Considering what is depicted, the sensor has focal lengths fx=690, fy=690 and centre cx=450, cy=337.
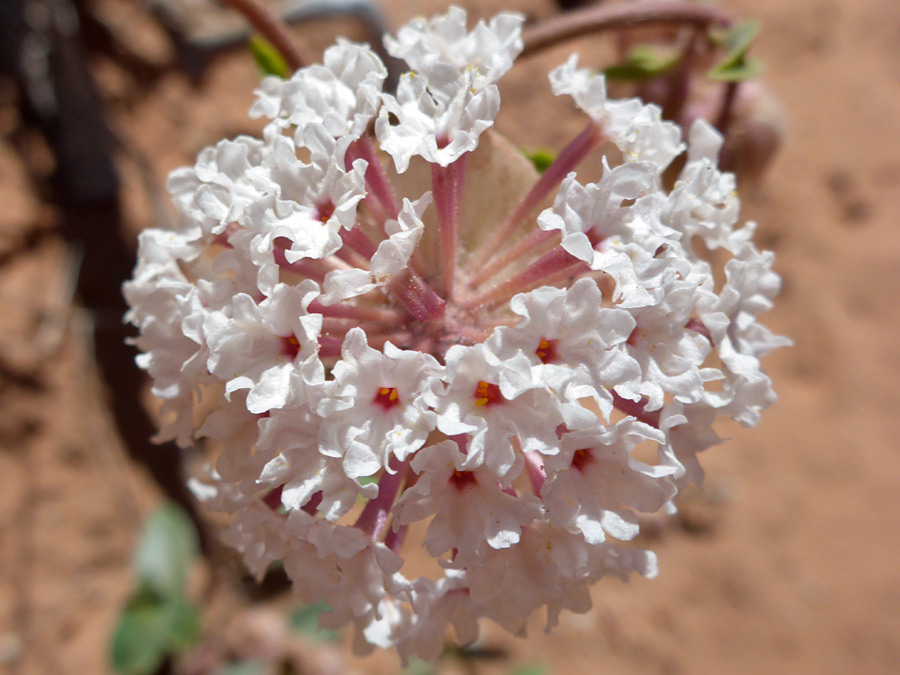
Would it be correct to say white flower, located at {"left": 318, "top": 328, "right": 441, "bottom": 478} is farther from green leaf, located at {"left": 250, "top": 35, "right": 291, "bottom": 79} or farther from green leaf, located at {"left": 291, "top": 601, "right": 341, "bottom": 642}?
green leaf, located at {"left": 291, "top": 601, "right": 341, "bottom": 642}

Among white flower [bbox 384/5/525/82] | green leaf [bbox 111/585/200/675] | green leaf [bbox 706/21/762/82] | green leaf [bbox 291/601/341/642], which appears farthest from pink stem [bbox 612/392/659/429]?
green leaf [bbox 111/585/200/675]

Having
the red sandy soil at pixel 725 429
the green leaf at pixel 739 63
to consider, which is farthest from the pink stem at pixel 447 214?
the red sandy soil at pixel 725 429

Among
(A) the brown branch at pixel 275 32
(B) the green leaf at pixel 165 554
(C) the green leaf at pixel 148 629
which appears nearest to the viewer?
(A) the brown branch at pixel 275 32

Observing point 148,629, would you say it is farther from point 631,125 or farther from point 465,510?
point 631,125

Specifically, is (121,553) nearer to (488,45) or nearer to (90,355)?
(90,355)

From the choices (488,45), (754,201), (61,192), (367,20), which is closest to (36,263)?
(61,192)

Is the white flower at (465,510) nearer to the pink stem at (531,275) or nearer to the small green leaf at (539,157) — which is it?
the pink stem at (531,275)
